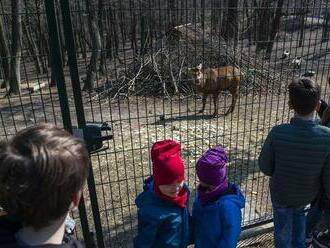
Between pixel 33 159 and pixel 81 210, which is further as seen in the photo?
pixel 81 210

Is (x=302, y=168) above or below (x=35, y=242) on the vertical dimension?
below

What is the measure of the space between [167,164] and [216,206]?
1.28 feet

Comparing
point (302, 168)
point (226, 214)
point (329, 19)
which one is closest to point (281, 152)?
point (302, 168)

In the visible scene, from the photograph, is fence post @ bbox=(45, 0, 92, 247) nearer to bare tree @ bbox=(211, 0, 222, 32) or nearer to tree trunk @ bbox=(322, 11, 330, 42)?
bare tree @ bbox=(211, 0, 222, 32)

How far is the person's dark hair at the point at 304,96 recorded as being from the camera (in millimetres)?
2562

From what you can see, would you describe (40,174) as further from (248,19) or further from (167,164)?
(248,19)

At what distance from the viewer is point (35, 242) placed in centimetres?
137

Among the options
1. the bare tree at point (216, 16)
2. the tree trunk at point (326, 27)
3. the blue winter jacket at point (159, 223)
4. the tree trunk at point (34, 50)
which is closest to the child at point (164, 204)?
the blue winter jacket at point (159, 223)

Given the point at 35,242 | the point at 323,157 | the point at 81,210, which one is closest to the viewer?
the point at 35,242

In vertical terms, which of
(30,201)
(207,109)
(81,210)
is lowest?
(207,109)

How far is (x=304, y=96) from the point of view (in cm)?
256

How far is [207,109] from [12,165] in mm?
7024

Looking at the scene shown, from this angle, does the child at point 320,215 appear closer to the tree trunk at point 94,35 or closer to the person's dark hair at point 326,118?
the person's dark hair at point 326,118

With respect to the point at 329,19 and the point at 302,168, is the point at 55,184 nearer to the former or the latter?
the point at 302,168
